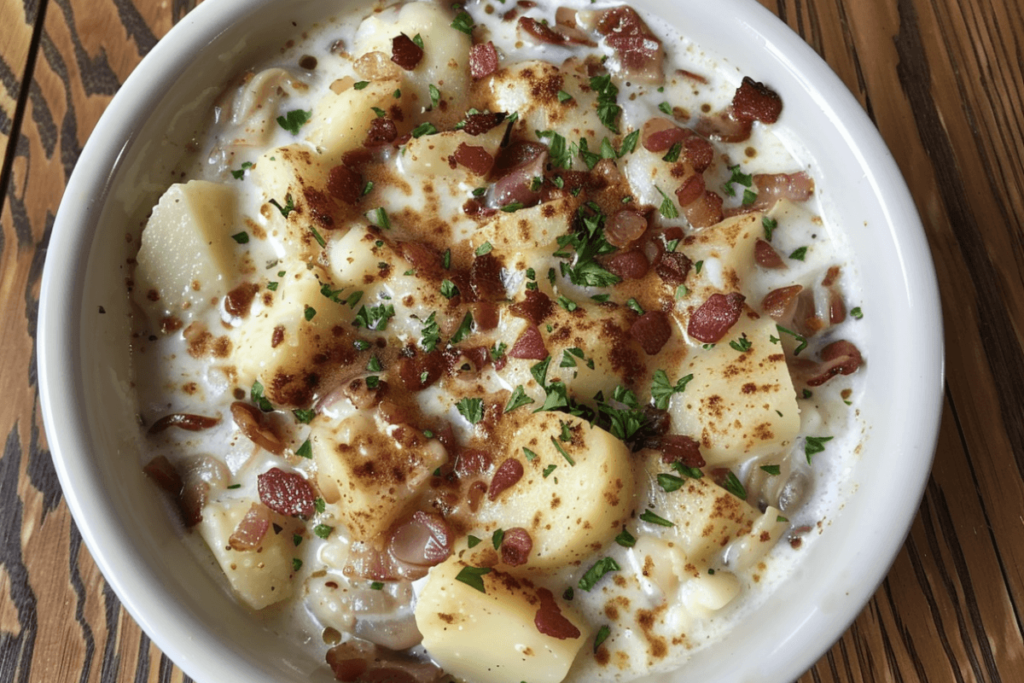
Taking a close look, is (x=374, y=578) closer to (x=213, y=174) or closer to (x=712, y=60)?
(x=213, y=174)

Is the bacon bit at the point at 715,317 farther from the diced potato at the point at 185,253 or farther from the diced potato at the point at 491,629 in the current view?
the diced potato at the point at 185,253

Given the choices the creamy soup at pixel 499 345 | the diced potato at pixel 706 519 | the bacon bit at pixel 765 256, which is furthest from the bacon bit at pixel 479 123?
the diced potato at pixel 706 519

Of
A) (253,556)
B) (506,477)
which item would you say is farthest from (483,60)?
(253,556)

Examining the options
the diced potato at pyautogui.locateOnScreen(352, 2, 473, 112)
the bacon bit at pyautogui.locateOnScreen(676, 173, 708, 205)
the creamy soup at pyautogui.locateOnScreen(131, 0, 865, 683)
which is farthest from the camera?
the diced potato at pyautogui.locateOnScreen(352, 2, 473, 112)

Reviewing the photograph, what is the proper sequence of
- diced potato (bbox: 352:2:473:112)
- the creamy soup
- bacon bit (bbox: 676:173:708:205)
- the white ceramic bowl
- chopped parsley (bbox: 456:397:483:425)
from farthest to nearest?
diced potato (bbox: 352:2:473:112) < bacon bit (bbox: 676:173:708:205) < chopped parsley (bbox: 456:397:483:425) < the creamy soup < the white ceramic bowl

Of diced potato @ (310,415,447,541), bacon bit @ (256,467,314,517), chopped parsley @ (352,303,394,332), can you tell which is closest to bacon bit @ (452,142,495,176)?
chopped parsley @ (352,303,394,332)

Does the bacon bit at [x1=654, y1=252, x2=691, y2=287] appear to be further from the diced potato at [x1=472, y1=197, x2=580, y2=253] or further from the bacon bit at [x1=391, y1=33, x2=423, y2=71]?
the bacon bit at [x1=391, y1=33, x2=423, y2=71]
